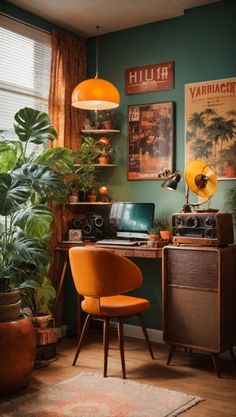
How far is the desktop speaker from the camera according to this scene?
16.4 feet

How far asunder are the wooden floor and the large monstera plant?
1.91 ft

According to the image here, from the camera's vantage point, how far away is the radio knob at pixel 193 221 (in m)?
4.07

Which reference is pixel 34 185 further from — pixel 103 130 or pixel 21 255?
pixel 103 130

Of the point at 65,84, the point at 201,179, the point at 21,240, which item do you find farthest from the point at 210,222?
the point at 65,84

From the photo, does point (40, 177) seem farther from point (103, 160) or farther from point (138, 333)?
point (138, 333)

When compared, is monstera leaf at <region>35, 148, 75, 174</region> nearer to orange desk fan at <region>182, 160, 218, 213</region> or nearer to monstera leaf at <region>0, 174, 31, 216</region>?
monstera leaf at <region>0, 174, 31, 216</region>

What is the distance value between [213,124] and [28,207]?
1756 millimetres

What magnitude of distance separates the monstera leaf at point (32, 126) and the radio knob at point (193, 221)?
4.15 ft

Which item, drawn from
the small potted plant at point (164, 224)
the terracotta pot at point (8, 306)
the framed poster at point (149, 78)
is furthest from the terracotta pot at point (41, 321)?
the framed poster at point (149, 78)

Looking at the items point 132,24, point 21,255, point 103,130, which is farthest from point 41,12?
point 21,255

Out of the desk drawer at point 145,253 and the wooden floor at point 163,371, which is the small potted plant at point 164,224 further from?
the wooden floor at point 163,371

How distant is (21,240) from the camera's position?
380 cm

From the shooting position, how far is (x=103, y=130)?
5.04 metres

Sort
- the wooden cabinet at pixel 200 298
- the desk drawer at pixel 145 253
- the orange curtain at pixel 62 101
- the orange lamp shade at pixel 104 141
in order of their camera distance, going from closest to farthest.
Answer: the wooden cabinet at pixel 200 298
the desk drawer at pixel 145 253
the orange curtain at pixel 62 101
the orange lamp shade at pixel 104 141
